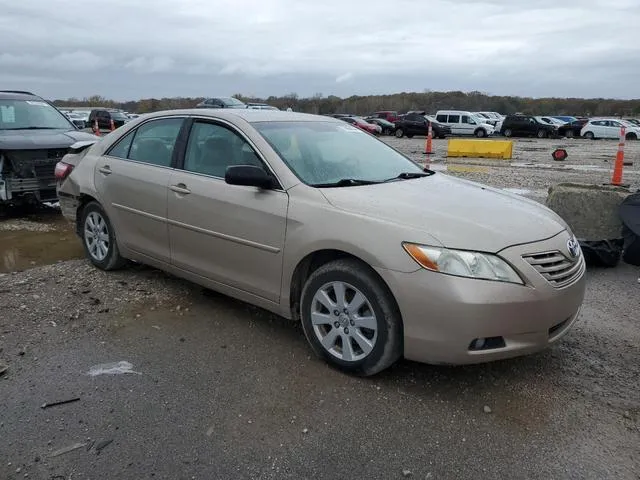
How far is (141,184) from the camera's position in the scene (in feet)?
15.5

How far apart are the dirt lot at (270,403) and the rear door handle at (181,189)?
3.21ft

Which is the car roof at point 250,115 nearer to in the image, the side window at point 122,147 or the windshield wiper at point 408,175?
the side window at point 122,147

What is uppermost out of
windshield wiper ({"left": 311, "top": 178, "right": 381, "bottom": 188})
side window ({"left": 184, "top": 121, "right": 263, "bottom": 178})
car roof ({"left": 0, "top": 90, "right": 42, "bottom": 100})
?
car roof ({"left": 0, "top": 90, "right": 42, "bottom": 100})

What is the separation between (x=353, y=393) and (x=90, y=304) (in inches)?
100

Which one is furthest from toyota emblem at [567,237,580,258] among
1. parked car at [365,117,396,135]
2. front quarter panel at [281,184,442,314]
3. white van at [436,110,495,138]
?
parked car at [365,117,396,135]

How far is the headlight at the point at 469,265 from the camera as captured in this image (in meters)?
3.01

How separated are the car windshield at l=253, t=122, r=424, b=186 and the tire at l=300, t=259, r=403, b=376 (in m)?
0.74

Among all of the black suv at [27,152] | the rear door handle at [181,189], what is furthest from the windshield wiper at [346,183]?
the black suv at [27,152]

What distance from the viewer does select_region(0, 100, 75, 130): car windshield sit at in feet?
28.8

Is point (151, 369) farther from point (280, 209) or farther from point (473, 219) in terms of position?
point (473, 219)

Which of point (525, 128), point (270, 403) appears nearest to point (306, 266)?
point (270, 403)

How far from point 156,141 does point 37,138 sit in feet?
14.8

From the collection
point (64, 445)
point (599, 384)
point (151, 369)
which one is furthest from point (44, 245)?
point (599, 384)

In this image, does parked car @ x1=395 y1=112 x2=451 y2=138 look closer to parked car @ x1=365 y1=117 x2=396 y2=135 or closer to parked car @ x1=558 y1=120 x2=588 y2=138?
parked car @ x1=365 y1=117 x2=396 y2=135
